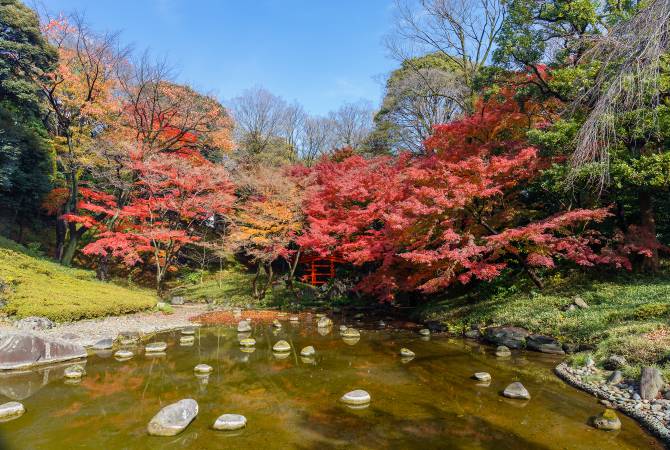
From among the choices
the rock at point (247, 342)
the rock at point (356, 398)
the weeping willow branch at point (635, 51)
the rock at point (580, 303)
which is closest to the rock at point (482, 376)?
the rock at point (356, 398)

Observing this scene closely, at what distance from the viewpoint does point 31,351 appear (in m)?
8.08

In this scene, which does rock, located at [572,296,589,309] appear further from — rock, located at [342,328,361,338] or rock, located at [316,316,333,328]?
rock, located at [316,316,333,328]

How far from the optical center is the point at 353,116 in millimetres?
34250

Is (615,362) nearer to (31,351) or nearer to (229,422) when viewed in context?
(229,422)

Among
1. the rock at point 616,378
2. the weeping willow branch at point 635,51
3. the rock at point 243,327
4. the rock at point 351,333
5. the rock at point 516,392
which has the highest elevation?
the weeping willow branch at point 635,51

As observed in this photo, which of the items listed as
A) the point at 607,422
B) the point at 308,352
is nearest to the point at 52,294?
the point at 308,352

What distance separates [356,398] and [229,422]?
2123 millimetres

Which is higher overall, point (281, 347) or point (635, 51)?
point (635, 51)

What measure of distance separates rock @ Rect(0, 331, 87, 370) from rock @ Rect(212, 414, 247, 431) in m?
5.42

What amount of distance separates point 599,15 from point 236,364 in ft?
47.6

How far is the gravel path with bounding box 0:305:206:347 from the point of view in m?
10.2

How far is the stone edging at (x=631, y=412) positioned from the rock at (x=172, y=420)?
20.9 ft

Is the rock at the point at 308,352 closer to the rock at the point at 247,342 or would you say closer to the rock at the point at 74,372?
the rock at the point at 247,342

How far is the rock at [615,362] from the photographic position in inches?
277
